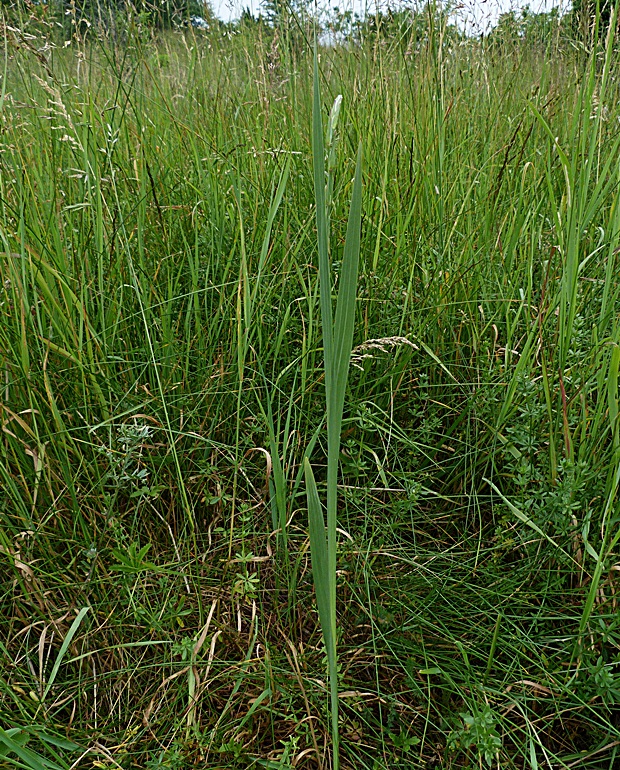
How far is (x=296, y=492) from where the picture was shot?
1.18 meters

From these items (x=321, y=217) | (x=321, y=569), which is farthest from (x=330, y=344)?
(x=321, y=569)

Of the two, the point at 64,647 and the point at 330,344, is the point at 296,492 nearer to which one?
the point at 64,647

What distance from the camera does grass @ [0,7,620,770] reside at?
3.05 feet

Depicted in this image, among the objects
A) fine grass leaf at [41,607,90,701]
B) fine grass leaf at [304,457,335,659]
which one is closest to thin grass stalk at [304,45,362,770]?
fine grass leaf at [304,457,335,659]

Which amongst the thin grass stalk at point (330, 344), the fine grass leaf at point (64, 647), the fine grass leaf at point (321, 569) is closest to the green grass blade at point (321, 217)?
the thin grass stalk at point (330, 344)

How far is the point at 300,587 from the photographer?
110 centimetres

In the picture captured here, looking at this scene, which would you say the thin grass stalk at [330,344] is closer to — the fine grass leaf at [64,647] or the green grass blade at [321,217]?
the green grass blade at [321,217]

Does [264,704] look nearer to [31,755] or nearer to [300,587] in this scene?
[300,587]

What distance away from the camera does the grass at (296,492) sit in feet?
3.05

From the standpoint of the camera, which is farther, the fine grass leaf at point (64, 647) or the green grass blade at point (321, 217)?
the fine grass leaf at point (64, 647)

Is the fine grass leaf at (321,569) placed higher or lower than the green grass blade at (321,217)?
lower

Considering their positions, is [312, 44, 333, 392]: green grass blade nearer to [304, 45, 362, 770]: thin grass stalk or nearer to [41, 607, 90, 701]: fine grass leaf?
[304, 45, 362, 770]: thin grass stalk

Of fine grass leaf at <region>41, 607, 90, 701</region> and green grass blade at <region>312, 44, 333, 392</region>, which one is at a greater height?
green grass blade at <region>312, 44, 333, 392</region>

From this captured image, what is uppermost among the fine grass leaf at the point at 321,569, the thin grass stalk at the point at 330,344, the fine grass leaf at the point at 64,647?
the thin grass stalk at the point at 330,344
